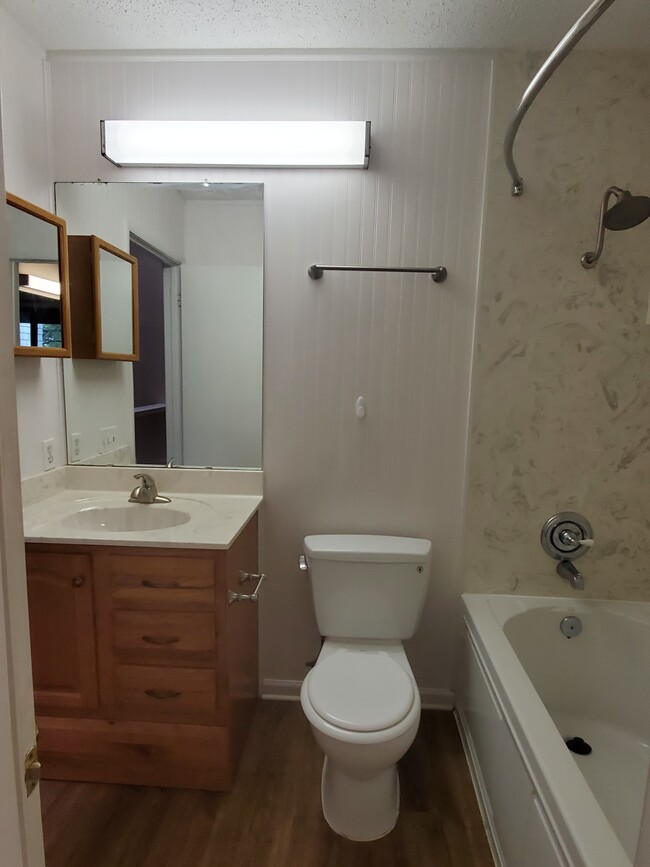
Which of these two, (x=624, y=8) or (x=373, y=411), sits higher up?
(x=624, y=8)

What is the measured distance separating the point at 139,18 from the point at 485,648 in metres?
2.31

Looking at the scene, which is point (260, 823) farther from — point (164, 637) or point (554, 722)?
point (554, 722)

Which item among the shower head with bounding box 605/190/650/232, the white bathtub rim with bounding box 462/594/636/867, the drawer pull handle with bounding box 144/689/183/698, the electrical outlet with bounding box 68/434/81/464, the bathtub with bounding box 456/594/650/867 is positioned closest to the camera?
the white bathtub rim with bounding box 462/594/636/867

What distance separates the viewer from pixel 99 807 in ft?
4.86

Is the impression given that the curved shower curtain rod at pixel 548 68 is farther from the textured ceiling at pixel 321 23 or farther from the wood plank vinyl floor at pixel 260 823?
the wood plank vinyl floor at pixel 260 823

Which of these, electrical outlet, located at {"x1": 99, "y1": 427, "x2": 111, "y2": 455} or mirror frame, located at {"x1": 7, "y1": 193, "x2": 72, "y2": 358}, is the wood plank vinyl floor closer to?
electrical outlet, located at {"x1": 99, "y1": 427, "x2": 111, "y2": 455}

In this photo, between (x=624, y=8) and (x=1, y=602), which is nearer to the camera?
(x=1, y=602)

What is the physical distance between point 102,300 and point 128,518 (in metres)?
0.86

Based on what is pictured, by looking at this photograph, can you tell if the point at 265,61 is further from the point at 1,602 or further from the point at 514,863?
the point at 514,863

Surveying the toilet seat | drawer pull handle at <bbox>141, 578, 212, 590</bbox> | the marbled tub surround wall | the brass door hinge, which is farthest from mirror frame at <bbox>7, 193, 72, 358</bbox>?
the marbled tub surround wall

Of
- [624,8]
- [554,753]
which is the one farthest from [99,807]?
[624,8]

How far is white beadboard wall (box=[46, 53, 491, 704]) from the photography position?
1673mm

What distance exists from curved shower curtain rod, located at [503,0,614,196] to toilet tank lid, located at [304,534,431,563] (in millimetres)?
1317

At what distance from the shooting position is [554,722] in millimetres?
1646
